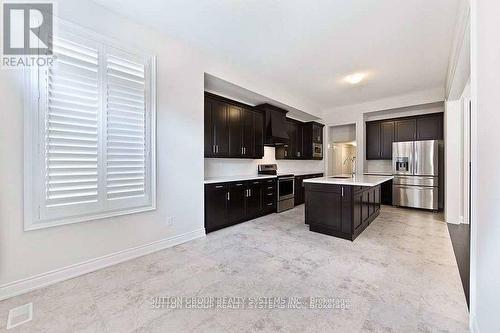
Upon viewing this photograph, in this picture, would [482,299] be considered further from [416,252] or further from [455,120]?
[455,120]

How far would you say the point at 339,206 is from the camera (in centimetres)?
334

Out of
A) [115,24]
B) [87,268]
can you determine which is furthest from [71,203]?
[115,24]

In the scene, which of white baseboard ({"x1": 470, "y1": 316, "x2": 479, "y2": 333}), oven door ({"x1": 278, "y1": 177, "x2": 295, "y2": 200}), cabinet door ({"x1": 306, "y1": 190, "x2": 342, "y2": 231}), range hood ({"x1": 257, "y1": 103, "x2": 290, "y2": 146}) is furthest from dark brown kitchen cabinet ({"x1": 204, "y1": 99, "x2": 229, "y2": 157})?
white baseboard ({"x1": 470, "y1": 316, "x2": 479, "y2": 333})

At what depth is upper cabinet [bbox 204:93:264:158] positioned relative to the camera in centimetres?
402

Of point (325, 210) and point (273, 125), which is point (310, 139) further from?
point (325, 210)

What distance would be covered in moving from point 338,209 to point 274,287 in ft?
5.91

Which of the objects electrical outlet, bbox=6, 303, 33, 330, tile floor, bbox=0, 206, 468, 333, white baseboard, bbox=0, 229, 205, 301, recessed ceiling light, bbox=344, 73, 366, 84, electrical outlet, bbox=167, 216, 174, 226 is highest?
recessed ceiling light, bbox=344, 73, 366, 84

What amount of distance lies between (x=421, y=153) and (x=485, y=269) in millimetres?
4757

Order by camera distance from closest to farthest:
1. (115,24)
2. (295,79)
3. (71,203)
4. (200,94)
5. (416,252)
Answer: (71,203) < (115,24) < (416,252) < (200,94) < (295,79)

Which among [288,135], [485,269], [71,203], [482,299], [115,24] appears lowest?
[482,299]

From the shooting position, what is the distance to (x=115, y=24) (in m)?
2.56

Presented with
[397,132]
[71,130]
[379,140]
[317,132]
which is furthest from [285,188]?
[71,130]

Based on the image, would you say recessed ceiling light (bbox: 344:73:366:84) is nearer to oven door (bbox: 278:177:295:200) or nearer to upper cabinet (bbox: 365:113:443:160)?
upper cabinet (bbox: 365:113:443:160)

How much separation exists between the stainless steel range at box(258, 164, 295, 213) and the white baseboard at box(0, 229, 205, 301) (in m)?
2.63
